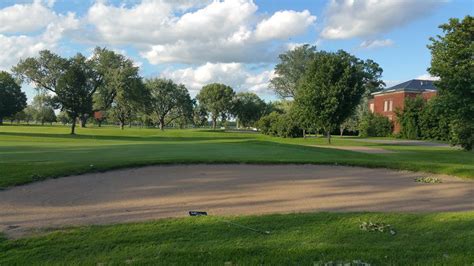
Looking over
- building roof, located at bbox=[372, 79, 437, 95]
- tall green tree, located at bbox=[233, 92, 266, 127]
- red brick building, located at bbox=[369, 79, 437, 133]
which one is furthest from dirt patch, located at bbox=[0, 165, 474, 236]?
tall green tree, located at bbox=[233, 92, 266, 127]

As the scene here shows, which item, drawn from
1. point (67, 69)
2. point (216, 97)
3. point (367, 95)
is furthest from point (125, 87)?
point (367, 95)

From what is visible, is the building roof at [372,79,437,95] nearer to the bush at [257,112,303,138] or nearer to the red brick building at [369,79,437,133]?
the red brick building at [369,79,437,133]

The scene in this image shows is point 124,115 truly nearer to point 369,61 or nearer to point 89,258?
point 369,61

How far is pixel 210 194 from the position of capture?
11.4 metres

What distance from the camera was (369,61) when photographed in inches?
3986

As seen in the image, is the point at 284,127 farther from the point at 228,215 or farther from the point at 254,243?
the point at 254,243

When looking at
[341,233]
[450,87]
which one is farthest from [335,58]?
[341,233]

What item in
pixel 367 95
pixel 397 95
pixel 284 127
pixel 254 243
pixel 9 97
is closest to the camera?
pixel 254 243

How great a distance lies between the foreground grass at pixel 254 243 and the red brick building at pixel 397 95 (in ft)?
251

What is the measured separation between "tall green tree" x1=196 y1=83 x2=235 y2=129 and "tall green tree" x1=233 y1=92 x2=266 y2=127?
3.09 meters

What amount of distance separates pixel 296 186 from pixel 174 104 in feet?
312

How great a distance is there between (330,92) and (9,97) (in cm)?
7263

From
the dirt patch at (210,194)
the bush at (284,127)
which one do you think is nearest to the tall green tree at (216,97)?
the bush at (284,127)

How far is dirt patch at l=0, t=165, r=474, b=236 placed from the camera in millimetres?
8867
